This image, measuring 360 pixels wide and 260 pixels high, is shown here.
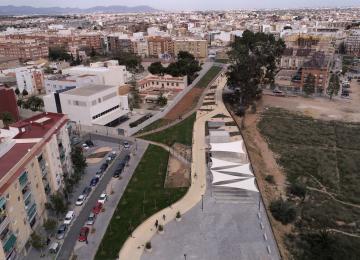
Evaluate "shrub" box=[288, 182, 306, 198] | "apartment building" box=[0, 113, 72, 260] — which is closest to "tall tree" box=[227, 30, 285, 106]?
"shrub" box=[288, 182, 306, 198]

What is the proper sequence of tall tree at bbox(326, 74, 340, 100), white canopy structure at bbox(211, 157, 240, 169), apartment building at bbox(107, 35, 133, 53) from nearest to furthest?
white canopy structure at bbox(211, 157, 240, 169) < tall tree at bbox(326, 74, 340, 100) < apartment building at bbox(107, 35, 133, 53)

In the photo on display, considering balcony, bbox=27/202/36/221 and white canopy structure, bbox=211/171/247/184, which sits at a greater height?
balcony, bbox=27/202/36/221

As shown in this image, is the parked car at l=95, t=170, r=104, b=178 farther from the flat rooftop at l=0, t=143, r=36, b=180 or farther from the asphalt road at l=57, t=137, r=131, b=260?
the flat rooftop at l=0, t=143, r=36, b=180

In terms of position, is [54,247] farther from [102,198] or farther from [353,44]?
[353,44]

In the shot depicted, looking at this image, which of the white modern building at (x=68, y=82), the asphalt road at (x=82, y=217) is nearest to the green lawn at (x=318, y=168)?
the asphalt road at (x=82, y=217)

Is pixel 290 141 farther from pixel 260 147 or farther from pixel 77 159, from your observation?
pixel 77 159

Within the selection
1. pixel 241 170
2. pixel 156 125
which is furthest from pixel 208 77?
pixel 241 170

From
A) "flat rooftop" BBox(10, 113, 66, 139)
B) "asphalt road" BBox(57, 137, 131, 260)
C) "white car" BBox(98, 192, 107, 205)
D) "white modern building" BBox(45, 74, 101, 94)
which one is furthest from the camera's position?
"white modern building" BBox(45, 74, 101, 94)
